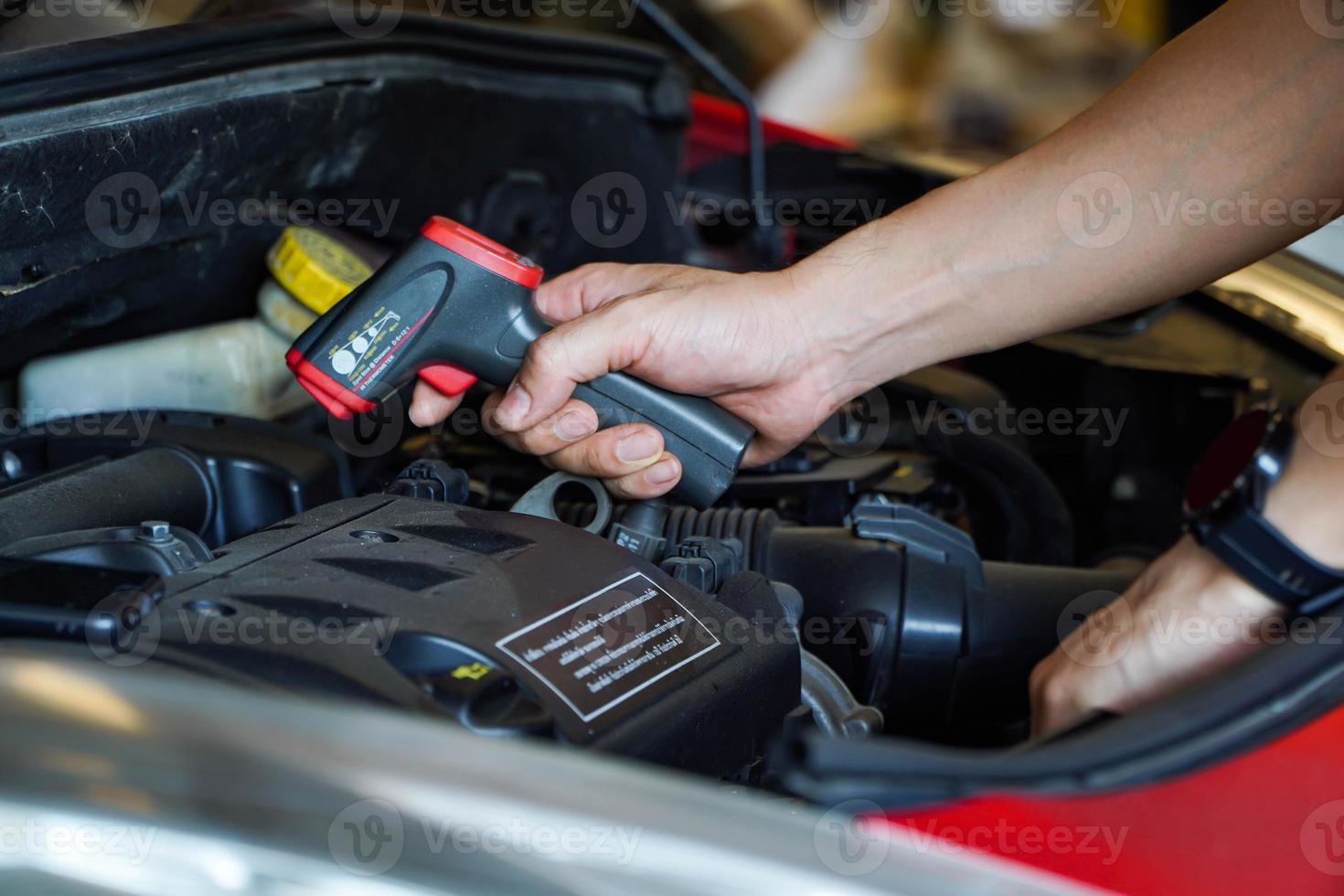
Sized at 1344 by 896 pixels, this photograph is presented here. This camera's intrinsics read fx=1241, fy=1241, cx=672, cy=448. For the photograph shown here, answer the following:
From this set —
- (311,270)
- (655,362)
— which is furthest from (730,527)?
(311,270)

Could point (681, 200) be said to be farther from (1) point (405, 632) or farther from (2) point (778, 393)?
(1) point (405, 632)

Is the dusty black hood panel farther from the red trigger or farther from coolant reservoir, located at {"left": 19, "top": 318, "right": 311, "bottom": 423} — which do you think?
the red trigger

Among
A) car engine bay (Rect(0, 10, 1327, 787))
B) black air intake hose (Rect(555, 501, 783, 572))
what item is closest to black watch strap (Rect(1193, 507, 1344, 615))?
car engine bay (Rect(0, 10, 1327, 787))

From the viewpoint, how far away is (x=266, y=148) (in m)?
1.10

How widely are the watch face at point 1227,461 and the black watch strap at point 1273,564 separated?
1.2 inches

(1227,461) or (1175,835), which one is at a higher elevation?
(1227,461)

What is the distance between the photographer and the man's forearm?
884 millimetres

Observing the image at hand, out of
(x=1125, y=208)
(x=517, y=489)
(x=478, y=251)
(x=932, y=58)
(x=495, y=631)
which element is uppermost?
(x=932, y=58)

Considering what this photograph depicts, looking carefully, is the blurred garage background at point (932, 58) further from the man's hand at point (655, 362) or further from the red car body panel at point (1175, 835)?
the red car body panel at point (1175, 835)

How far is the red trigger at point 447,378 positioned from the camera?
1000 mm

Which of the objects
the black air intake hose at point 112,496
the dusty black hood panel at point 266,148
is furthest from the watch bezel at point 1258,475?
the dusty black hood panel at point 266,148

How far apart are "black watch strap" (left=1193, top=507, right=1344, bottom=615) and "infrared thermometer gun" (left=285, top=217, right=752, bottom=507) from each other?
410mm

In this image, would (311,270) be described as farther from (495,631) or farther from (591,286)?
(495,631)

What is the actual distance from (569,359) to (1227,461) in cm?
48
